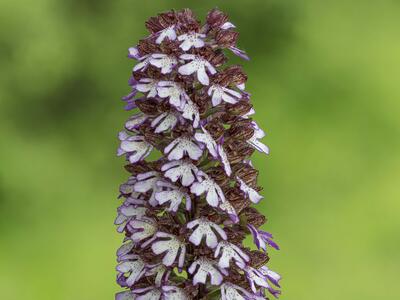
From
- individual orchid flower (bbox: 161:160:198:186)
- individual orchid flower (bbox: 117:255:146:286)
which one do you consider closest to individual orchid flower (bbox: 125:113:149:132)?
individual orchid flower (bbox: 161:160:198:186)

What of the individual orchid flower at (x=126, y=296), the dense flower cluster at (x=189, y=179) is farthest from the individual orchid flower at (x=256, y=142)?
the individual orchid flower at (x=126, y=296)

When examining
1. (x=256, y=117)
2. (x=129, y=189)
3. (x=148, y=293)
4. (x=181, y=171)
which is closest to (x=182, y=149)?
(x=181, y=171)

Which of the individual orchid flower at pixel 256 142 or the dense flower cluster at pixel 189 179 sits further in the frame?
the individual orchid flower at pixel 256 142

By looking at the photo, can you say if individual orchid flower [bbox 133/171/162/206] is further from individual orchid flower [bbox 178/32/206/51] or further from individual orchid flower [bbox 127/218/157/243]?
individual orchid flower [bbox 178/32/206/51]

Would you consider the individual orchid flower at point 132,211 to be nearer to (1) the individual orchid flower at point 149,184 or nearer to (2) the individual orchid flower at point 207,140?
(1) the individual orchid flower at point 149,184

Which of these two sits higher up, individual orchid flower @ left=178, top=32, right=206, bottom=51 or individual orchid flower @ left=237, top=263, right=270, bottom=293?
individual orchid flower @ left=178, top=32, right=206, bottom=51

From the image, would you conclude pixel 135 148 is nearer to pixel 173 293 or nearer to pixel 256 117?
pixel 173 293
